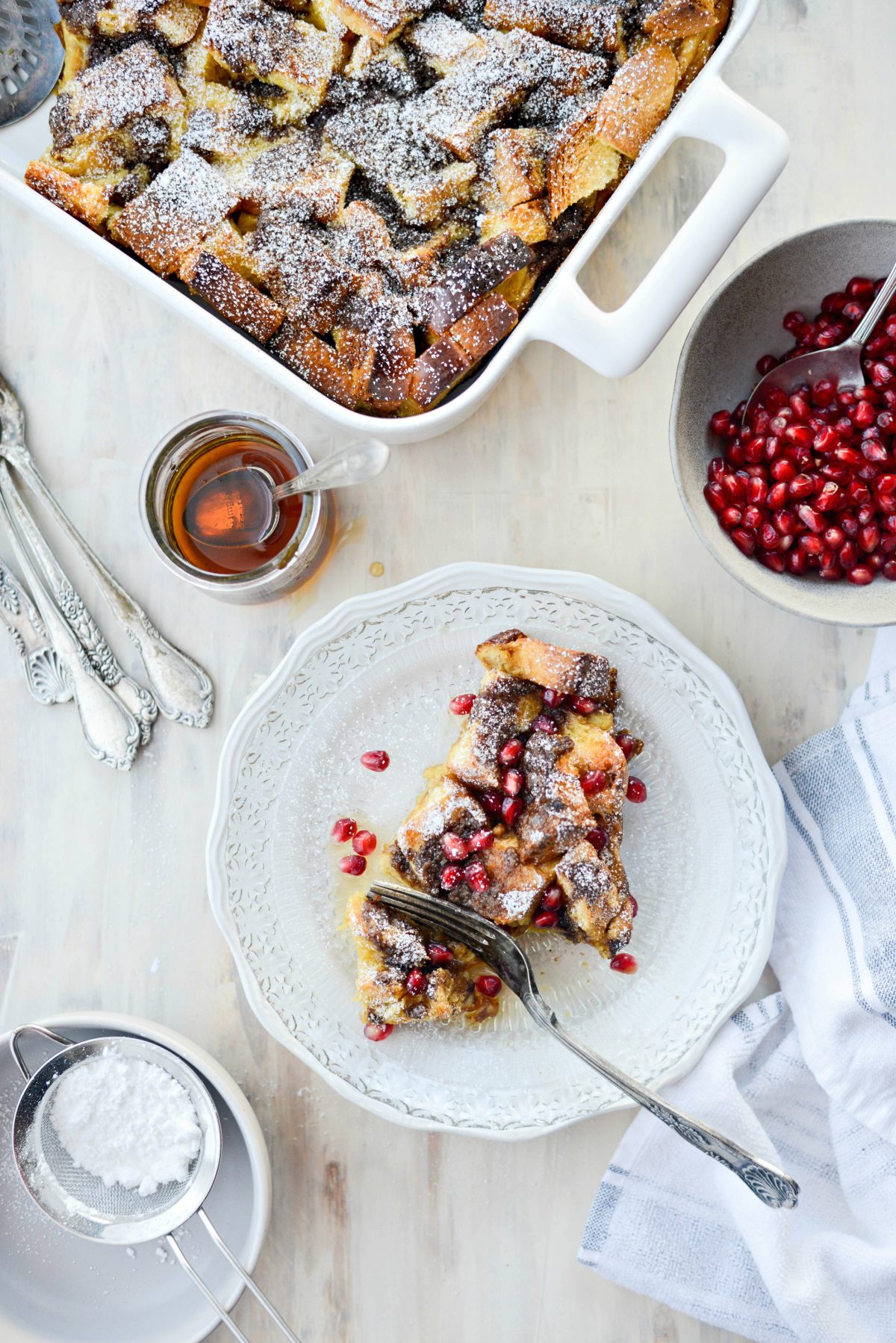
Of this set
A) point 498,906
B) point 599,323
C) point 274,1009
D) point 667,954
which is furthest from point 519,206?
point 274,1009

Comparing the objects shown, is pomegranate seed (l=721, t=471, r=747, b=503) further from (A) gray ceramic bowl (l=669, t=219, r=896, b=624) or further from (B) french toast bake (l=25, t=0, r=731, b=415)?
(B) french toast bake (l=25, t=0, r=731, b=415)

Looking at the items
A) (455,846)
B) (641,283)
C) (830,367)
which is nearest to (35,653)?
(455,846)

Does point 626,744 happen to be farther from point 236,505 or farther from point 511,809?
point 236,505

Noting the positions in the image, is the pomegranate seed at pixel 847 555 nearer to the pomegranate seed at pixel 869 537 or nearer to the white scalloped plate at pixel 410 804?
the pomegranate seed at pixel 869 537

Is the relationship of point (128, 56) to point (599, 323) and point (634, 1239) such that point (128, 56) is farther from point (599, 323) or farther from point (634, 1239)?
point (634, 1239)

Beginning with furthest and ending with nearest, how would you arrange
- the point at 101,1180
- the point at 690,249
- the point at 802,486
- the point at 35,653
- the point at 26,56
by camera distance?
the point at 35,653
the point at 101,1180
the point at 26,56
the point at 802,486
the point at 690,249
